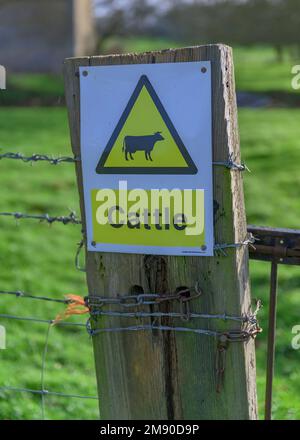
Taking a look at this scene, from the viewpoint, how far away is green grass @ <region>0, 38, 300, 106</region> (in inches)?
762

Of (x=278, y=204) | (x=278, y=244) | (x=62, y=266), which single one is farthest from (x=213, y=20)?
(x=278, y=244)

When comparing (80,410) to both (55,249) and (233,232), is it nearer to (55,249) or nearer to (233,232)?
(233,232)

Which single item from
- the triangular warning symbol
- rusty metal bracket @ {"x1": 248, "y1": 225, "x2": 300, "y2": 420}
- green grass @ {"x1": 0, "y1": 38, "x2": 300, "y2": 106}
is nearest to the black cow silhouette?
the triangular warning symbol

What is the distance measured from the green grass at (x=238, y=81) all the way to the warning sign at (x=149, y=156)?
39.7 ft

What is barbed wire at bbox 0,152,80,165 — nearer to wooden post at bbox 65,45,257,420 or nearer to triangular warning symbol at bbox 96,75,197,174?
wooden post at bbox 65,45,257,420

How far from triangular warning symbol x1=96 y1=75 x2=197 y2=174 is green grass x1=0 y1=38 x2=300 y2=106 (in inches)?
479

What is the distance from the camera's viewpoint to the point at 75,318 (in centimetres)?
541

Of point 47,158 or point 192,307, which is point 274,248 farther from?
point 47,158

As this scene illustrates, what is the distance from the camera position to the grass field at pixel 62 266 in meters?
4.15

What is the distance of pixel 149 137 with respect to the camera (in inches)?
77.6

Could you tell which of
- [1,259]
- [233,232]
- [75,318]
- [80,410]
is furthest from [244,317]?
[1,259]

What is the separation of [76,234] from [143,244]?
5753mm

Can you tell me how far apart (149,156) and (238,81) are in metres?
20.4

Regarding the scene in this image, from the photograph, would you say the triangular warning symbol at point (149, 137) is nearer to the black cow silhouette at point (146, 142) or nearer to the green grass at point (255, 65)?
the black cow silhouette at point (146, 142)
